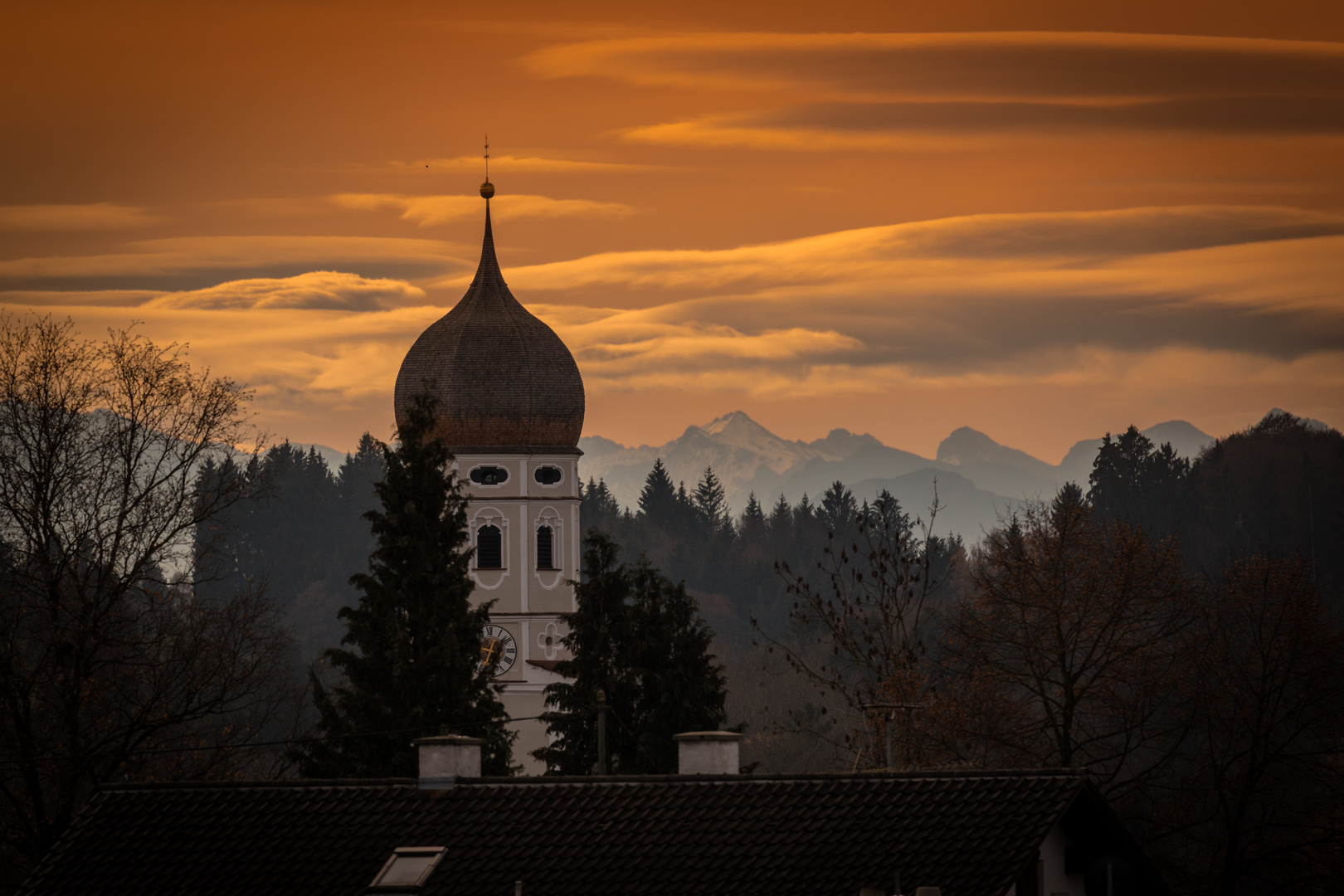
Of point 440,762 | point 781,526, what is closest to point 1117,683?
point 440,762

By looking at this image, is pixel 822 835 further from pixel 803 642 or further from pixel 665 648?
pixel 803 642

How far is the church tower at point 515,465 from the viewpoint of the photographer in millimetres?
68125

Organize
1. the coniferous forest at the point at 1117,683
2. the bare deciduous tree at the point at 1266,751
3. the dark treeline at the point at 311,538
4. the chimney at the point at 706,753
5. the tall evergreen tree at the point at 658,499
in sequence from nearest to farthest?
the chimney at the point at 706,753 < the bare deciduous tree at the point at 1266,751 < the coniferous forest at the point at 1117,683 < the dark treeline at the point at 311,538 < the tall evergreen tree at the point at 658,499

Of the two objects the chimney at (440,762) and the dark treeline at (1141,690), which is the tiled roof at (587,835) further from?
the dark treeline at (1141,690)

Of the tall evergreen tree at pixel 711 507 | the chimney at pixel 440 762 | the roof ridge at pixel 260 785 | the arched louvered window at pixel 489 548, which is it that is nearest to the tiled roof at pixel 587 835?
the roof ridge at pixel 260 785

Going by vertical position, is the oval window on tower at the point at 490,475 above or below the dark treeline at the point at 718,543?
below

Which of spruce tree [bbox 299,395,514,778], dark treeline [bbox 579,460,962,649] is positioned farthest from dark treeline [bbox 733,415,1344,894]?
dark treeline [bbox 579,460,962,649]

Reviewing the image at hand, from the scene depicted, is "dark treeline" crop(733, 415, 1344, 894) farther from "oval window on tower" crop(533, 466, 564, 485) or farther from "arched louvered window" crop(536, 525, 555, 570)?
"oval window on tower" crop(533, 466, 564, 485)

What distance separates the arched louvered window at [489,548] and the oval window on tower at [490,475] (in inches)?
59.0

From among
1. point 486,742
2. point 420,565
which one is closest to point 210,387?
point 420,565

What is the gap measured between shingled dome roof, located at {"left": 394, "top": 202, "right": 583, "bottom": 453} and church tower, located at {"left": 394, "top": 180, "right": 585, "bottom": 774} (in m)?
0.03

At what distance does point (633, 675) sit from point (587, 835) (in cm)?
2230

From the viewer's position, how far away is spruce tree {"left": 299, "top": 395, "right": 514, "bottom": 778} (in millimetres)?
43125

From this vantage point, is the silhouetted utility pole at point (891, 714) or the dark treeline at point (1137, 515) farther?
the dark treeline at point (1137, 515)
